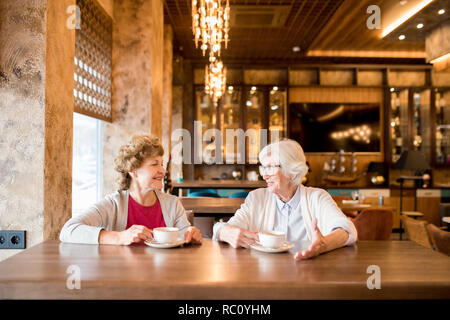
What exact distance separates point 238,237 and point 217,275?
45 cm

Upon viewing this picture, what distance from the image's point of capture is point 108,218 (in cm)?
215

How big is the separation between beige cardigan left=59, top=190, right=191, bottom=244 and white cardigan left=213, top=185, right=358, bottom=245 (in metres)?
0.36

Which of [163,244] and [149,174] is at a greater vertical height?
[149,174]

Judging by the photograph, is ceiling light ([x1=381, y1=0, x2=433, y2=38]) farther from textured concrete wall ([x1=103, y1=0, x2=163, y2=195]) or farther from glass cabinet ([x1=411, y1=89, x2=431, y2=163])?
textured concrete wall ([x1=103, y1=0, x2=163, y2=195])

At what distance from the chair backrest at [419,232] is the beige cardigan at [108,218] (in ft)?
9.46

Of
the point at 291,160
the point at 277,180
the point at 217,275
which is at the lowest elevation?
the point at 217,275

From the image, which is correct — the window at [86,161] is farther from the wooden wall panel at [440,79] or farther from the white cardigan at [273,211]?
the wooden wall panel at [440,79]

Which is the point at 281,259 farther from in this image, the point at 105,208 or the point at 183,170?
the point at 183,170

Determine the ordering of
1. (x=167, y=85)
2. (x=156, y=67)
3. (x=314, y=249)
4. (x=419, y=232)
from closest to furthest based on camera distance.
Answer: (x=314, y=249) → (x=419, y=232) → (x=156, y=67) → (x=167, y=85)

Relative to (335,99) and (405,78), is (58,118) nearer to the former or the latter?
(335,99)

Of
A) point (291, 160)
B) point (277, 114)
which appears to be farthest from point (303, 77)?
point (291, 160)

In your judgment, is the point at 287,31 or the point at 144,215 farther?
the point at 287,31

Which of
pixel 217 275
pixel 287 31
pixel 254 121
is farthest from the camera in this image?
pixel 254 121
